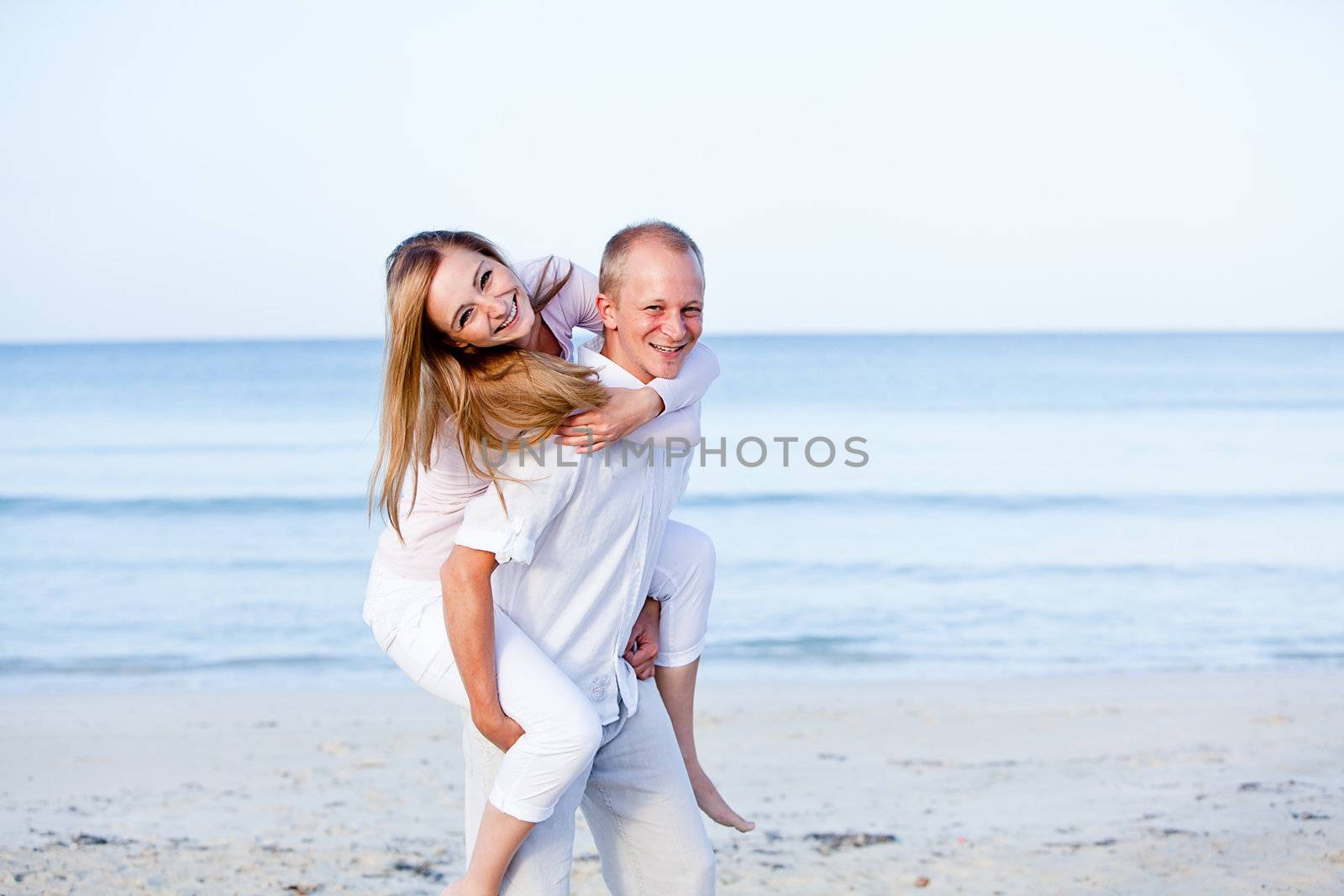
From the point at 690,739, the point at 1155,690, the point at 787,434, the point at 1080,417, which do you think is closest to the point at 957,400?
the point at 1080,417

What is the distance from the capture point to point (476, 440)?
92.6 inches

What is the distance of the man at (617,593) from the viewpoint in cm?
246

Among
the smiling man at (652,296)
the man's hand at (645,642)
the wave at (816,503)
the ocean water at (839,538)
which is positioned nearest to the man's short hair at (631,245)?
the smiling man at (652,296)

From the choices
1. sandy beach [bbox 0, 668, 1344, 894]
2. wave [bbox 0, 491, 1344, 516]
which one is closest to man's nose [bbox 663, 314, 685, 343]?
sandy beach [bbox 0, 668, 1344, 894]

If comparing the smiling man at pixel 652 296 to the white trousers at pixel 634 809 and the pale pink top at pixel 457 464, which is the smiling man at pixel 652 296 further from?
the white trousers at pixel 634 809

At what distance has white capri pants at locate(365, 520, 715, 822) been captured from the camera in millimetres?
2336

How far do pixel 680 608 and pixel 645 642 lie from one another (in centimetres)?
13

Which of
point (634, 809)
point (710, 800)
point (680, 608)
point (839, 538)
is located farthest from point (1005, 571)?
point (634, 809)

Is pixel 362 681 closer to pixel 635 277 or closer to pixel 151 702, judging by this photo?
pixel 151 702

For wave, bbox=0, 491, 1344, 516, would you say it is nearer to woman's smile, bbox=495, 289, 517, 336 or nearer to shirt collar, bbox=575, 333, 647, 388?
shirt collar, bbox=575, 333, 647, 388

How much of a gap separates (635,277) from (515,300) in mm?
258

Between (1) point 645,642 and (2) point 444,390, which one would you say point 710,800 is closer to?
(1) point 645,642

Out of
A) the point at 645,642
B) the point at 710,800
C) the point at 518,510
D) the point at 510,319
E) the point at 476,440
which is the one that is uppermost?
the point at 510,319

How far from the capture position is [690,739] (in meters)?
2.99
